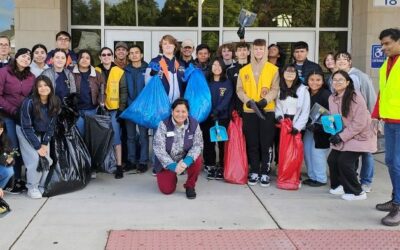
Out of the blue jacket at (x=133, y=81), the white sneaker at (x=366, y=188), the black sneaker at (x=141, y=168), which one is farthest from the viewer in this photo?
the black sneaker at (x=141, y=168)

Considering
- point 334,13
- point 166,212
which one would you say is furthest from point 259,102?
point 334,13

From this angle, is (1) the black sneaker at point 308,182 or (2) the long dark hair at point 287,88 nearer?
(2) the long dark hair at point 287,88

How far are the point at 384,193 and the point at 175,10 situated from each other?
20.7 feet

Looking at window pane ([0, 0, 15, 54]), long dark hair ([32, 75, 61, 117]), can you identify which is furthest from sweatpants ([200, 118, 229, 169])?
window pane ([0, 0, 15, 54])

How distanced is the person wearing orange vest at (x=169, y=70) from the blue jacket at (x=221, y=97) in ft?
1.45

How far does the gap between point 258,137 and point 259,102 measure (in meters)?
0.50

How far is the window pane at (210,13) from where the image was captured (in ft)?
35.2

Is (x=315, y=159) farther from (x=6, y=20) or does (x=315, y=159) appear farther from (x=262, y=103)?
(x=6, y=20)

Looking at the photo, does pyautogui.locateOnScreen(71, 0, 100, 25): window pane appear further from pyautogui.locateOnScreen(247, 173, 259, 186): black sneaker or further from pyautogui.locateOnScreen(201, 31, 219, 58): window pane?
pyautogui.locateOnScreen(247, 173, 259, 186): black sneaker

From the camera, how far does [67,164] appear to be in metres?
5.84

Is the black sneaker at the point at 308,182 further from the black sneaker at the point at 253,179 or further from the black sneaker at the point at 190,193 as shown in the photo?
the black sneaker at the point at 190,193

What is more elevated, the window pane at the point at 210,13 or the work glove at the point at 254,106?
the window pane at the point at 210,13

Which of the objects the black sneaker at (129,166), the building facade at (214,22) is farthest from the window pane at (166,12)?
the black sneaker at (129,166)

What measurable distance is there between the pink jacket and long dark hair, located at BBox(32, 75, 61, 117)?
322 centimetres
